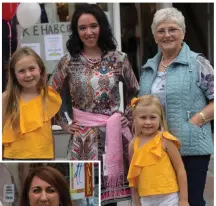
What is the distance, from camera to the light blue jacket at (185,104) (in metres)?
3.03

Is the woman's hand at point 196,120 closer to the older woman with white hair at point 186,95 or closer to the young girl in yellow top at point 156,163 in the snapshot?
the older woman with white hair at point 186,95

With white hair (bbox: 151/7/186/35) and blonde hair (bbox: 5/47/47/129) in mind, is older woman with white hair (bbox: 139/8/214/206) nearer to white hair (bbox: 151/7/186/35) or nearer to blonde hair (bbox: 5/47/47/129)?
white hair (bbox: 151/7/186/35)

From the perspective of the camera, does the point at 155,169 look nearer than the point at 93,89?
Yes

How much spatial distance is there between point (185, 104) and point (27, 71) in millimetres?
975

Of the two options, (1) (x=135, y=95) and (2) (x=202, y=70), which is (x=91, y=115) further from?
(2) (x=202, y=70)

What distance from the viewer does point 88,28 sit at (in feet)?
10.7

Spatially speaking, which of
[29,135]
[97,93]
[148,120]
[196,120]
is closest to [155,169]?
[148,120]

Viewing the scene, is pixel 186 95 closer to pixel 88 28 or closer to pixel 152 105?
pixel 152 105

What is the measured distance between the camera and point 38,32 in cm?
583

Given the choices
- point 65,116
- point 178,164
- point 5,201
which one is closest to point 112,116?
point 65,116

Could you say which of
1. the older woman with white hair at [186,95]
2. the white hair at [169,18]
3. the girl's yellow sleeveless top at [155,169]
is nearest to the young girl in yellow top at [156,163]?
the girl's yellow sleeveless top at [155,169]

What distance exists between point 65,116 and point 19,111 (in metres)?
0.44

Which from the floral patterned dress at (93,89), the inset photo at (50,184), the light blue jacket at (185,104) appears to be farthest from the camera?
the floral patterned dress at (93,89)

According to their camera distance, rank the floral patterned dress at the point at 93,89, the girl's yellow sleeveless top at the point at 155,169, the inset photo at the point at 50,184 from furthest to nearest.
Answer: the floral patterned dress at the point at 93,89, the girl's yellow sleeveless top at the point at 155,169, the inset photo at the point at 50,184
